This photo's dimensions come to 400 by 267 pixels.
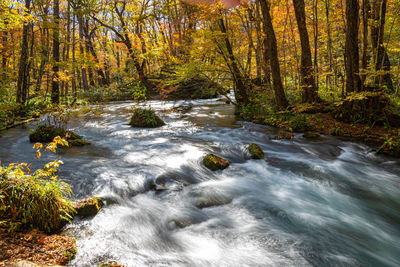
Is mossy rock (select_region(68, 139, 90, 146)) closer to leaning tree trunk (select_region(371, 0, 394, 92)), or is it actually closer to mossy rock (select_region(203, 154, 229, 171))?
mossy rock (select_region(203, 154, 229, 171))

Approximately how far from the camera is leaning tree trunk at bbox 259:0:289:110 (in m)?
8.41

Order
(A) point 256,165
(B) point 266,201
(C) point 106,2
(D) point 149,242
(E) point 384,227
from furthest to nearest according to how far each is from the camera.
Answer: (C) point 106,2 → (A) point 256,165 → (B) point 266,201 → (E) point 384,227 → (D) point 149,242

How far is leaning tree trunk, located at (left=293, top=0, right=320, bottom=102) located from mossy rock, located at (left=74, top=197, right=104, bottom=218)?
777cm

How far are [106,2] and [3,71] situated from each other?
28.3ft

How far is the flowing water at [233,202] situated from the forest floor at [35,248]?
15 cm

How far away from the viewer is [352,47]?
6.93 metres

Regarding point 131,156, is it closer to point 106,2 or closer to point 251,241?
point 251,241

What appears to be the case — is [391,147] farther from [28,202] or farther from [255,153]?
[28,202]

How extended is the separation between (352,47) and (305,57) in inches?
75.3

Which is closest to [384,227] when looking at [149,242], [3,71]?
[149,242]

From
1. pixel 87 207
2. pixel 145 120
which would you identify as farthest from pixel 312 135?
pixel 87 207

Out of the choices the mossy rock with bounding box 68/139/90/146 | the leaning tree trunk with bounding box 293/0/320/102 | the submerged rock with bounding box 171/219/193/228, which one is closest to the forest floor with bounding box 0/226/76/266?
the submerged rock with bounding box 171/219/193/228

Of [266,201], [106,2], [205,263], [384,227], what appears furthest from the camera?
[106,2]

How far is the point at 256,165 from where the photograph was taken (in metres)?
5.59
